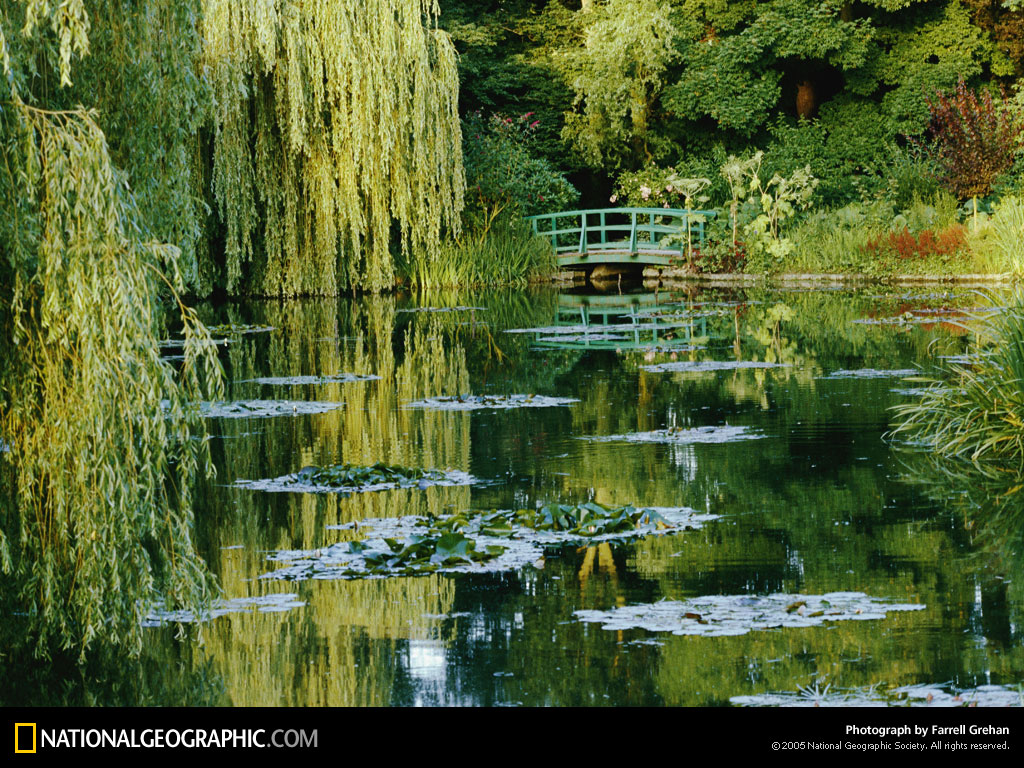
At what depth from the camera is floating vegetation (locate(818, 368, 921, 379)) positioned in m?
12.7

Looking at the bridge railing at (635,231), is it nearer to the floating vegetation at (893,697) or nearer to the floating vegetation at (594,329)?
the floating vegetation at (594,329)

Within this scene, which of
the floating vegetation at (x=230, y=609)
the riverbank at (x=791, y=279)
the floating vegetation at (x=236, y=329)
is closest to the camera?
the floating vegetation at (x=230, y=609)

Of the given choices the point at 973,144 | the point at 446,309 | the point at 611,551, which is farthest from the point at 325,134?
the point at 611,551

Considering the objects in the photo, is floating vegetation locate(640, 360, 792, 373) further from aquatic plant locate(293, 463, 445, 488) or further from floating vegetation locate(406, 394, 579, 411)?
aquatic plant locate(293, 463, 445, 488)

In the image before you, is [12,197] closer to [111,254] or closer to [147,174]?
[111,254]

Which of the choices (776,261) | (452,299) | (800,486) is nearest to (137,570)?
(800,486)

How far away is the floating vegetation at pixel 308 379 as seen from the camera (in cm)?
1356

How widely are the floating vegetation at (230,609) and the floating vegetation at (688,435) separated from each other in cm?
417

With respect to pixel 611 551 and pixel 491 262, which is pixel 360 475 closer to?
pixel 611 551

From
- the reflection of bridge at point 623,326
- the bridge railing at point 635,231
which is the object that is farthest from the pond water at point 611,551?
the bridge railing at point 635,231

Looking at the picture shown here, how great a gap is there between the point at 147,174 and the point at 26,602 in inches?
81.8

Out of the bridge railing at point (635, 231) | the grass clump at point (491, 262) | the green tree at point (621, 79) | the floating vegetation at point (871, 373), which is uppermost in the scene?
the green tree at point (621, 79)

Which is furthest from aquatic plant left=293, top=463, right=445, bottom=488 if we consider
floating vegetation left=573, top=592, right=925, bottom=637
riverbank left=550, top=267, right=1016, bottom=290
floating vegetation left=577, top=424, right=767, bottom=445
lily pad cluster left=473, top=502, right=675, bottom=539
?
riverbank left=550, top=267, right=1016, bottom=290
